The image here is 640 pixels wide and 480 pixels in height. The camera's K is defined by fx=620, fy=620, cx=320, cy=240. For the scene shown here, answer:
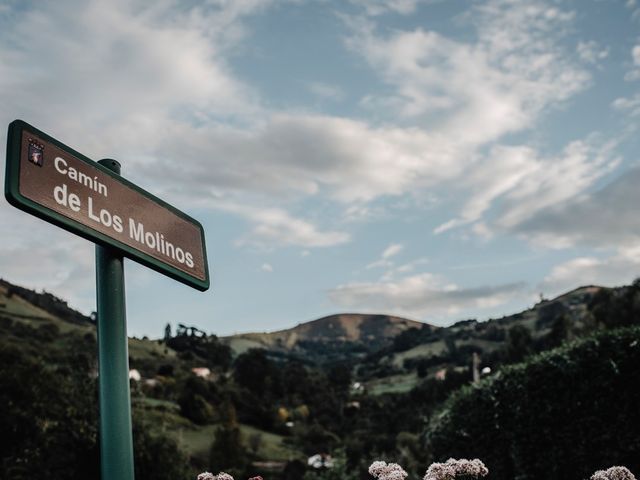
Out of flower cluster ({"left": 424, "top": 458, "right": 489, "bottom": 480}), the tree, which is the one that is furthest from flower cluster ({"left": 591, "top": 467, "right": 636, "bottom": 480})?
the tree

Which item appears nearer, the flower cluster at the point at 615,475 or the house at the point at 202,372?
the flower cluster at the point at 615,475

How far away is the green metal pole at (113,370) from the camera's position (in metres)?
2.37

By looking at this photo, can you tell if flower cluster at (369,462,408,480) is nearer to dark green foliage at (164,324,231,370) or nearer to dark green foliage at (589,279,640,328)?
dark green foliage at (589,279,640,328)

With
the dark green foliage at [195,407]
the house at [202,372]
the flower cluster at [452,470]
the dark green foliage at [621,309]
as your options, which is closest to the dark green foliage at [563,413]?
the flower cluster at [452,470]

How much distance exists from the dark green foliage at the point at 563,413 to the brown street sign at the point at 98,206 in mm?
7135

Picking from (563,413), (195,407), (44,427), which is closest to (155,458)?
(44,427)

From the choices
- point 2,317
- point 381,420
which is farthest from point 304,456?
point 2,317

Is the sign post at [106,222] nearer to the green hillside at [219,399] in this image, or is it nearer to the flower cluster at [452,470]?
the flower cluster at [452,470]

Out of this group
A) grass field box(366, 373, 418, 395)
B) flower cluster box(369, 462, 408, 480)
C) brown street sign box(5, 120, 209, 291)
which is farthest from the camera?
grass field box(366, 373, 418, 395)

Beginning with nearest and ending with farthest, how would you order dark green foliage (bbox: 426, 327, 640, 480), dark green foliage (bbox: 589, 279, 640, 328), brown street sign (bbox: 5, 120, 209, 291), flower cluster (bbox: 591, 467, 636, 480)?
brown street sign (bbox: 5, 120, 209, 291) < flower cluster (bbox: 591, 467, 636, 480) < dark green foliage (bbox: 426, 327, 640, 480) < dark green foliage (bbox: 589, 279, 640, 328)

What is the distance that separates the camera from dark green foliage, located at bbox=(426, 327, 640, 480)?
327 inches

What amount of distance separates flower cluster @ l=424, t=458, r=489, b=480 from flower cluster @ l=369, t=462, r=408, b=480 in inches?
4.8

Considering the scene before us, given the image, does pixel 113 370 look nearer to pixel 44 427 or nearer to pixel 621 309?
pixel 44 427

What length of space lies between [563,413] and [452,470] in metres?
7.08
